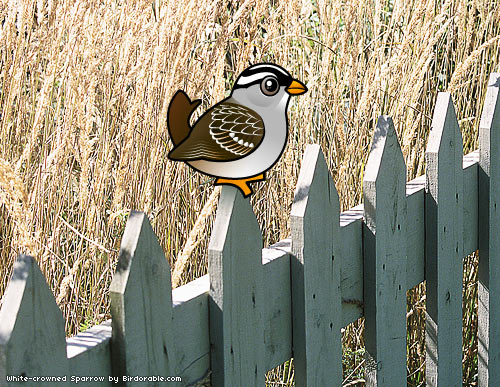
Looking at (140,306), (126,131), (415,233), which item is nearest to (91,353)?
(140,306)

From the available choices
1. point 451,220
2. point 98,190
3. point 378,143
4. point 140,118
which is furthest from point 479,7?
point 98,190

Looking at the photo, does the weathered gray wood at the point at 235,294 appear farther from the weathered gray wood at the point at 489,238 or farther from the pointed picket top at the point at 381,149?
the weathered gray wood at the point at 489,238

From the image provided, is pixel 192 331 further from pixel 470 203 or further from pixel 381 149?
pixel 470 203

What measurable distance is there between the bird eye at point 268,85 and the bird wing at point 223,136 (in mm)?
36

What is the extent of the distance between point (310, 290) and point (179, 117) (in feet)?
1.43

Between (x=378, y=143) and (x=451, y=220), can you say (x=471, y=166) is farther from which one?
(x=378, y=143)

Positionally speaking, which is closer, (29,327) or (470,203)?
(29,327)

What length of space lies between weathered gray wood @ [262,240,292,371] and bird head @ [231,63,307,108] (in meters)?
0.32

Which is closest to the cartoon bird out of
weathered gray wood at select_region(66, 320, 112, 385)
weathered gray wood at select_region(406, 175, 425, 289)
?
weathered gray wood at select_region(66, 320, 112, 385)

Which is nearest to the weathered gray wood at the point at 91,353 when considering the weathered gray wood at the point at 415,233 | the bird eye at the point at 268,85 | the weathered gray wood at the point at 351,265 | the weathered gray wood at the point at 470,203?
the bird eye at the point at 268,85

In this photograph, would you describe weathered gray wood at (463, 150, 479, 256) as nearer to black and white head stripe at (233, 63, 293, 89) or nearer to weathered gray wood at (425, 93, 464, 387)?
weathered gray wood at (425, 93, 464, 387)

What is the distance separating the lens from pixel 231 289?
1.00 meters

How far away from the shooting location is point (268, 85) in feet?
2.74

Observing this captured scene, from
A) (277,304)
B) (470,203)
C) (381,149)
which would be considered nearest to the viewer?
(277,304)
